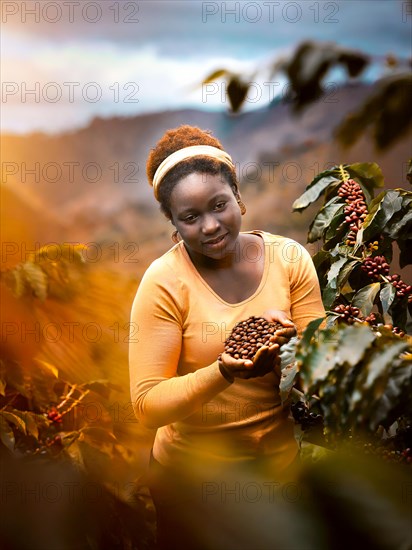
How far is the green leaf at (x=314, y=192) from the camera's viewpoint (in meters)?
1.36

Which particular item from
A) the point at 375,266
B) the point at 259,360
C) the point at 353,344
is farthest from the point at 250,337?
the point at 375,266

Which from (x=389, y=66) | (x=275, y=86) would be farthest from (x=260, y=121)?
(x=389, y=66)

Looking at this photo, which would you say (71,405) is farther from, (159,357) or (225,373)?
(225,373)

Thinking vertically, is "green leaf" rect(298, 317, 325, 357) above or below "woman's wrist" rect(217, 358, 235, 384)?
above

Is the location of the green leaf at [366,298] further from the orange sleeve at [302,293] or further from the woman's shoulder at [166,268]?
the woman's shoulder at [166,268]

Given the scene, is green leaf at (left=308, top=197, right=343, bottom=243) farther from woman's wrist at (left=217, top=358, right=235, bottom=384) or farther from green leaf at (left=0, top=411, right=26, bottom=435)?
green leaf at (left=0, top=411, right=26, bottom=435)

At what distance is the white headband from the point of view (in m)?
1.05

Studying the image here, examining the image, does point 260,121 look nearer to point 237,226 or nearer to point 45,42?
point 45,42

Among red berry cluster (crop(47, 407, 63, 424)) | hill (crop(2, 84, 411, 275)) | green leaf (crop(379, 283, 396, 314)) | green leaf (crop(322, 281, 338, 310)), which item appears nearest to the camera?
green leaf (crop(379, 283, 396, 314))

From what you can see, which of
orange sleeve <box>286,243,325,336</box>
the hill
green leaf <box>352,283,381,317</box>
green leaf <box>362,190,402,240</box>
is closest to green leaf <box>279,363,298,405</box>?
orange sleeve <box>286,243,325,336</box>

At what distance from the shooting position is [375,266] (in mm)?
1219

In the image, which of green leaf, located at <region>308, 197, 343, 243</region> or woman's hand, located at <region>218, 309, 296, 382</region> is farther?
green leaf, located at <region>308, 197, 343, 243</region>

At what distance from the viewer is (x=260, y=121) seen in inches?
72.2

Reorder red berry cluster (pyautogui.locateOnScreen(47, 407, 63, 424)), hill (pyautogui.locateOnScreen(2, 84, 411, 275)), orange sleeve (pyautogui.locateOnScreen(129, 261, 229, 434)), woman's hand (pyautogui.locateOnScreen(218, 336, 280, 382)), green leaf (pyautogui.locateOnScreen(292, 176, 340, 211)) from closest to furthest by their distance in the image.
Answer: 1. woman's hand (pyautogui.locateOnScreen(218, 336, 280, 382))
2. orange sleeve (pyautogui.locateOnScreen(129, 261, 229, 434))
3. green leaf (pyautogui.locateOnScreen(292, 176, 340, 211))
4. red berry cluster (pyautogui.locateOnScreen(47, 407, 63, 424))
5. hill (pyautogui.locateOnScreen(2, 84, 411, 275))
